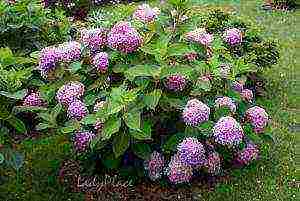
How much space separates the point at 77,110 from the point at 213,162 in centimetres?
101

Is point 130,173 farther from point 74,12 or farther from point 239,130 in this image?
point 74,12

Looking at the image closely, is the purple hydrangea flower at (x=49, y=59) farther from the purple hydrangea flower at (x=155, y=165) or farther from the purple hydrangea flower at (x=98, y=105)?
the purple hydrangea flower at (x=155, y=165)

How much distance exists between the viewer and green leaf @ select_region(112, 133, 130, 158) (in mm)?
4211

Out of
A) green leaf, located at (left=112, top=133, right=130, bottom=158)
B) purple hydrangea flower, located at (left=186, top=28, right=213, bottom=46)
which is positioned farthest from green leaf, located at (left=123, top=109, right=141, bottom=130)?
purple hydrangea flower, located at (left=186, top=28, right=213, bottom=46)

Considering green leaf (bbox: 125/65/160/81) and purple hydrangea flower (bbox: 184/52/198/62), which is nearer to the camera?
green leaf (bbox: 125/65/160/81)

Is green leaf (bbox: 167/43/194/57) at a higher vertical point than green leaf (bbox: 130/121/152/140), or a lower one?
higher

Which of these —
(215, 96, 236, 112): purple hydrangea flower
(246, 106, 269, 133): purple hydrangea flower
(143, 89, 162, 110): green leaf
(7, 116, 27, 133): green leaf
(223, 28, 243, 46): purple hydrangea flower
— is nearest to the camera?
(7, 116, 27, 133): green leaf

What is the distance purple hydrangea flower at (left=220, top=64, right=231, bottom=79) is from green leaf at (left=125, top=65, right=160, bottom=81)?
67 cm

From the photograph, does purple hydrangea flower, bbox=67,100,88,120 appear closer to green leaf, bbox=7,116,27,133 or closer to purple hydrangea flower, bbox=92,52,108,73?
purple hydrangea flower, bbox=92,52,108,73

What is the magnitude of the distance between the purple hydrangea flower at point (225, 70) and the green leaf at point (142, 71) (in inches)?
26.5

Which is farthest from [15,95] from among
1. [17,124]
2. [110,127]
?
[110,127]

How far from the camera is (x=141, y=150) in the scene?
438 centimetres

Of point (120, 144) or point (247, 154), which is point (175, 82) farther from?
point (247, 154)

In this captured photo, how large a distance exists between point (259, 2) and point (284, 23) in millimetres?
1862
